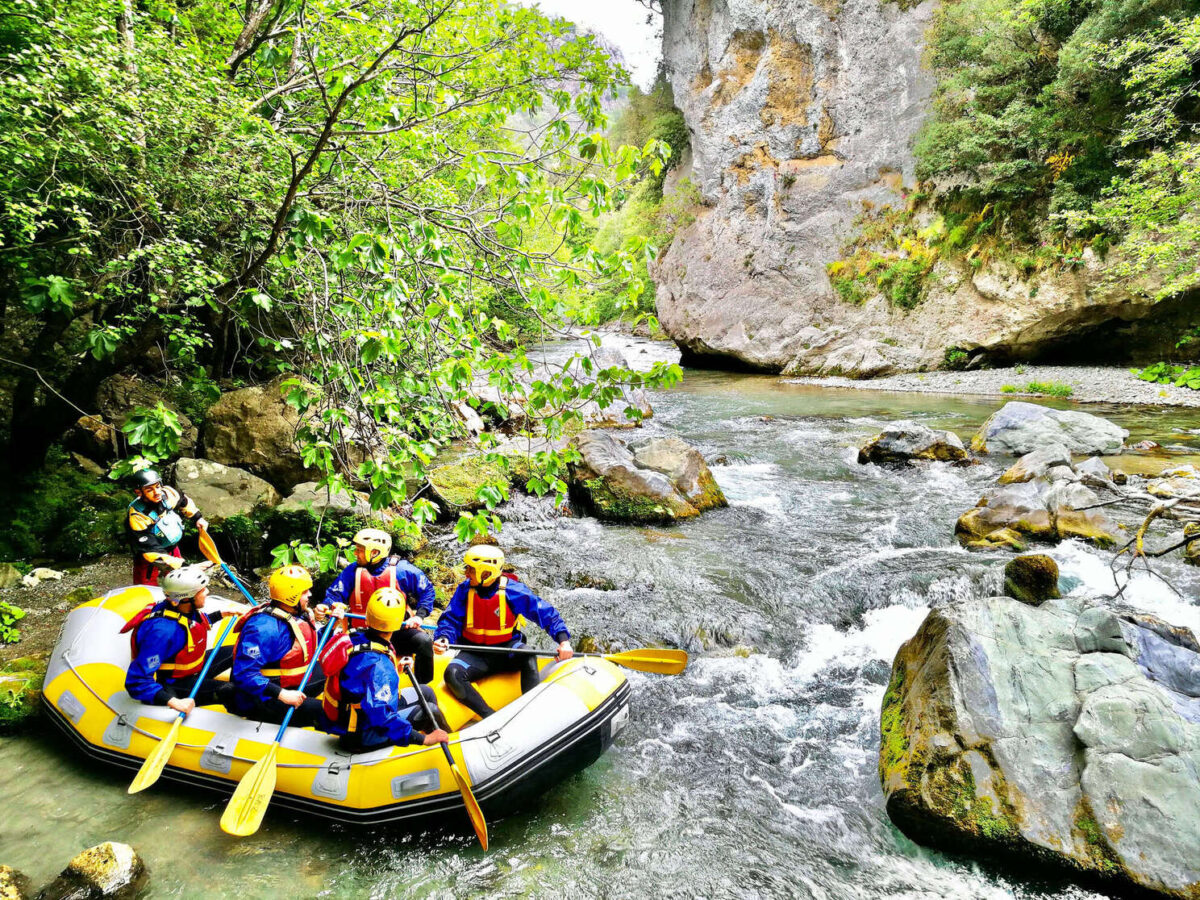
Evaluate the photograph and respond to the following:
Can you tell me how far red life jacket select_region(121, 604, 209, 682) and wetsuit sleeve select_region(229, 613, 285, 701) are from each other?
30cm

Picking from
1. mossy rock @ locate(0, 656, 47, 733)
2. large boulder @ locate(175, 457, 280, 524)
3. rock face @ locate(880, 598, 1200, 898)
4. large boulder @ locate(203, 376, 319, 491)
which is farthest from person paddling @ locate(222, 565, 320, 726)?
large boulder @ locate(203, 376, 319, 491)

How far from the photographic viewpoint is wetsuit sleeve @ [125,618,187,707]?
148 inches

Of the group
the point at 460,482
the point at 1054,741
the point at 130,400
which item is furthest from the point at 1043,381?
the point at 130,400

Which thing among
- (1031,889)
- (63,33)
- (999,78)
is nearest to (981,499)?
(1031,889)

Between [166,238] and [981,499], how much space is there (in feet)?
31.4

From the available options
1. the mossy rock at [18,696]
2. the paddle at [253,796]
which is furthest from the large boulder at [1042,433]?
the mossy rock at [18,696]

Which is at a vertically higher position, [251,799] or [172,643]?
[172,643]

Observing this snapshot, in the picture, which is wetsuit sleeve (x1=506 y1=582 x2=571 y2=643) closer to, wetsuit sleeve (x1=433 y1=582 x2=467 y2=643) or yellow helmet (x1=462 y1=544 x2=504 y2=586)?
yellow helmet (x1=462 y1=544 x2=504 y2=586)

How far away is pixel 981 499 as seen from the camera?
26.4 ft

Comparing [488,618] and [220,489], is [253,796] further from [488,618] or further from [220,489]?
[220,489]

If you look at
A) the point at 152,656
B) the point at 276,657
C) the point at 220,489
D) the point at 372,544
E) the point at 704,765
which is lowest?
the point at 704,765

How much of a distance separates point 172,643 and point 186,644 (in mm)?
80

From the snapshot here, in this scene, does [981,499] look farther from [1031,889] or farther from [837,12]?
[837,12]

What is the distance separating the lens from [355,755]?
3625 millimetres
